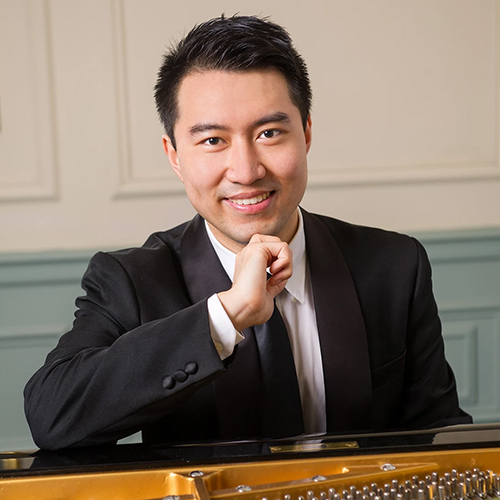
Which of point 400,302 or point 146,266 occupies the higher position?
point 146,266

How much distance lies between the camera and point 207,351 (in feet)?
3.96

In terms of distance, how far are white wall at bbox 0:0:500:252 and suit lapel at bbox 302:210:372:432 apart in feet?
4.11

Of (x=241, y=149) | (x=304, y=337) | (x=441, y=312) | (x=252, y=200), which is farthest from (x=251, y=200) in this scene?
(x=441, y=312)

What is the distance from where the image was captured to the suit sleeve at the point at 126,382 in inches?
47.7

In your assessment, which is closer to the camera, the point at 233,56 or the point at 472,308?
the point at 233,56

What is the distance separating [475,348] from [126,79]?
77.3 inches

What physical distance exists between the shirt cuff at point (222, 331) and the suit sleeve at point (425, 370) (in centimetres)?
64

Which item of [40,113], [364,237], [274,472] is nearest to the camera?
[274,472]

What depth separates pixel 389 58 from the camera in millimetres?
2846

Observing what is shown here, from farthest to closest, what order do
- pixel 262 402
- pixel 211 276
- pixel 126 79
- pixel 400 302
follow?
pixel 126 79, pixel 400 302, pixel 211 276, pixel 262 402

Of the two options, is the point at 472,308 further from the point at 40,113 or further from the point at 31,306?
the point at 40,113

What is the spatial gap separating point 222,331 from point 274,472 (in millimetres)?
332

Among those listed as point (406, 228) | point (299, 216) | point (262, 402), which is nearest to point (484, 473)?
point (262, 402)

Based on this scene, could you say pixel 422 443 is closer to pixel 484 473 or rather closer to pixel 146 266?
pixel 484 473
